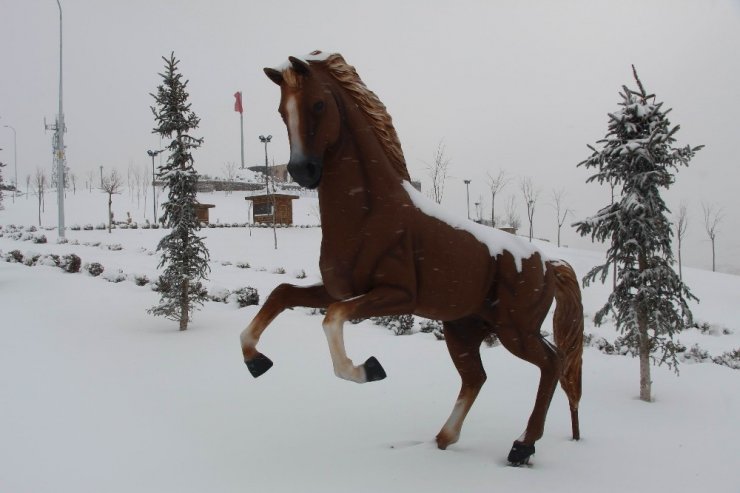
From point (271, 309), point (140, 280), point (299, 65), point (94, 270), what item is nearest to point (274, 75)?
point (299, 65)

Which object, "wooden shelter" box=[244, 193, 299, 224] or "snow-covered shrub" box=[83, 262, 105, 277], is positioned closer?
"snow-covered shrub" box=[83, 262, 105, 277]

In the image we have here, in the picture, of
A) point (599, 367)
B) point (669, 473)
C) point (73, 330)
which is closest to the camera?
point (669, 473)

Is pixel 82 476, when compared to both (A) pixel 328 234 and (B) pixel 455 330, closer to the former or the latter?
(A) pixel 328 234

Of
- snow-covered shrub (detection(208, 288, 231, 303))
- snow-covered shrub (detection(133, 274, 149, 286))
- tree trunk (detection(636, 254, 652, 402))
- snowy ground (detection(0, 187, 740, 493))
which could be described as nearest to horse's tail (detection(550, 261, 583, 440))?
snowy ground (detection(0, 187, 740, 493))

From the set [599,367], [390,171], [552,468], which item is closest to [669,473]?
[552,468]

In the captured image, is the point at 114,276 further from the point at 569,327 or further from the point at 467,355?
the point at 569,327

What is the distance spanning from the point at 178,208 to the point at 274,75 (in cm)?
816

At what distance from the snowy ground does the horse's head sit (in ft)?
6.87

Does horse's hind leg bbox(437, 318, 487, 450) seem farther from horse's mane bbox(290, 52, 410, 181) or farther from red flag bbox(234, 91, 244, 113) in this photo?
red flag bbox(234, 91, 244, 113)

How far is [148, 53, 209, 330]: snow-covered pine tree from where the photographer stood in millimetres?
10430

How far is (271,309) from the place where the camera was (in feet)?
11.0

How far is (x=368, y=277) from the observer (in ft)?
10.7

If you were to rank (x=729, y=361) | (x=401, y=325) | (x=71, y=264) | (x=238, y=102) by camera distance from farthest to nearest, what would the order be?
(x=238, y=102), (x=71, y=264), (x=401, y=325), (x=729, y=361)

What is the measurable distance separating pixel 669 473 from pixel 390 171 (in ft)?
10.4
